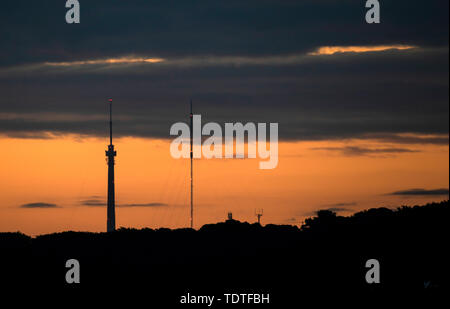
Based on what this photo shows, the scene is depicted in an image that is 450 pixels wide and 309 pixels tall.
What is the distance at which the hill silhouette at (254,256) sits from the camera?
89438mm

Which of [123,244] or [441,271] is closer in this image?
[441,271]

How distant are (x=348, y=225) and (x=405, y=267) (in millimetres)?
30017

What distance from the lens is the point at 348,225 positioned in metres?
118

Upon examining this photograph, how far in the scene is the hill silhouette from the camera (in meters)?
89.4

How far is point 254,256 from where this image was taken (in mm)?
108438
